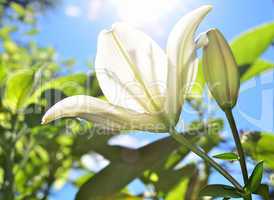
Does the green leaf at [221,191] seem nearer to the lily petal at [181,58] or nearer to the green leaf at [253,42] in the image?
the lily petal at [181,58]

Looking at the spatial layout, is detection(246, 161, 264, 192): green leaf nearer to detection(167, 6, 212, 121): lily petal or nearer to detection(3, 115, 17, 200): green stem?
detection(167, 6, 212, 121): lily petal

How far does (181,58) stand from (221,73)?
42mm

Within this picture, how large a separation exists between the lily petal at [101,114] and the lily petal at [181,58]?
0.09 feet

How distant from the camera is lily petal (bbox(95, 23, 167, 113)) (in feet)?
1.62

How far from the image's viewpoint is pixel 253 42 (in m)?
0.82

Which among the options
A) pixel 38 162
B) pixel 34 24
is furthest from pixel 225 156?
pixel 34 24

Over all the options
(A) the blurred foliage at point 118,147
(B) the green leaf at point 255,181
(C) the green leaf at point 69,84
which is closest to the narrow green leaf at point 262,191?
(B) the green leaf at point 255,181

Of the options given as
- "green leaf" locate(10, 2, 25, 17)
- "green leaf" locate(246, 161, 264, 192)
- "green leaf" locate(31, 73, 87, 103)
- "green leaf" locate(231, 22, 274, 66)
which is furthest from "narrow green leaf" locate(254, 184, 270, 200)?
"green leaf" locate(10, 2, 25, 17)

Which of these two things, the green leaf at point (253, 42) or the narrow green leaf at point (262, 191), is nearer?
the narrow green leaf at point (262, 191)

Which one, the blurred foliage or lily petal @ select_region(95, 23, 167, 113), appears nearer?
lily petal @ select_region(95, 23, 167, 113)

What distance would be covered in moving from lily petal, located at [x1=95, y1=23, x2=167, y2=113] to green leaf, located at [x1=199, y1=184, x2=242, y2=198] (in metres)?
0.10

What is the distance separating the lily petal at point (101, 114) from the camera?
0.45m

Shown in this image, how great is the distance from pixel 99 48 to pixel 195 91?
1.35 ft

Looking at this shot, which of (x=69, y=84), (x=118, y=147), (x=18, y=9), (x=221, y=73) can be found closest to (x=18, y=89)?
(x=69, y=84)
